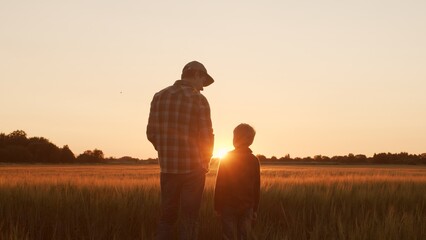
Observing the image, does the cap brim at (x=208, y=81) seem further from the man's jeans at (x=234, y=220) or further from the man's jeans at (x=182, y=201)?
the man's jeans at (x=234, y=220)

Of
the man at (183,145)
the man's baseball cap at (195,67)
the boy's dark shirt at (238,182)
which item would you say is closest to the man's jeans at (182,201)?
the man at (183,145)

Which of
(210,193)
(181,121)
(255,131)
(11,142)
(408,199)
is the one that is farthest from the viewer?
(11,142)

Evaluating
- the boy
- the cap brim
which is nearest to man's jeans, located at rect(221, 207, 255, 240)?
the boy

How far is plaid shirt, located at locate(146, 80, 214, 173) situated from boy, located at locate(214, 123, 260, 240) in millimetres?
565

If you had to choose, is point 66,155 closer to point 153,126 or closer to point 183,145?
point 153,126

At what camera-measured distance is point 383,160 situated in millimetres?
87750

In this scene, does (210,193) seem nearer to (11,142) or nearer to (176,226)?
(176,226)

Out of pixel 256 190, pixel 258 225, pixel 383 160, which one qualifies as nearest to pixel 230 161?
pixel 256 190

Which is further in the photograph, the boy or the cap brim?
the boy

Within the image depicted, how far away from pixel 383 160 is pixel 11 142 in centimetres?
6697

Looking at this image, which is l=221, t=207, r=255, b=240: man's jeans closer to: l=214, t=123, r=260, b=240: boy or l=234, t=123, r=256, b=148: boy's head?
l=214, t=123, r=260, b=240: boy

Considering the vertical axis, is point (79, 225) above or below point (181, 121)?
below

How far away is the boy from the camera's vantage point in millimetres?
5109

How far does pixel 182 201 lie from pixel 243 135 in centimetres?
99
